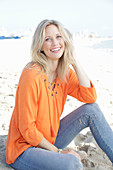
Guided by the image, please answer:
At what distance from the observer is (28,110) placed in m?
1.65

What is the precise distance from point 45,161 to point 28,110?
0.41 meters

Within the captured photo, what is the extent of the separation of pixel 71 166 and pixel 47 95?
0.61 meters

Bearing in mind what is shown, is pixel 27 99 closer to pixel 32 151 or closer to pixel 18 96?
pixel 18 96

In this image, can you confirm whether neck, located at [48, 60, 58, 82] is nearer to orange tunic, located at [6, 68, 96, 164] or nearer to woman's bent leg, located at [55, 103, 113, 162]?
orange tunic, located at [6, 68, 96, 164]

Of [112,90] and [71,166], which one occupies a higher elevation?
[71,166]

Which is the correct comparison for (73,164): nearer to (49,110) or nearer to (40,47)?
(49,110)

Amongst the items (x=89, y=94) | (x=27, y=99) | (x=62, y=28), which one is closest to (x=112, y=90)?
(x=89, y=94)

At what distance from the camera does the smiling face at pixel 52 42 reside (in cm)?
186

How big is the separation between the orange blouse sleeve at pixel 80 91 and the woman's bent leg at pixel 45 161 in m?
0.64

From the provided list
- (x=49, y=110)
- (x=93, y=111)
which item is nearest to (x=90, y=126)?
(x=93, y=111)

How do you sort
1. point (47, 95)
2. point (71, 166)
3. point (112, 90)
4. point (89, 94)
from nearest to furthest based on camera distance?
point (71, 166) < point (47, 95) < point (89, 94) < point (112, 90)

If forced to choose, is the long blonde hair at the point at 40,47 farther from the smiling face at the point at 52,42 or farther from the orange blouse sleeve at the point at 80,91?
the orange blouse sleeve at the point at 80,91

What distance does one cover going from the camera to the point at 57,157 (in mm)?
1607

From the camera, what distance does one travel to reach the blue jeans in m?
1.58
